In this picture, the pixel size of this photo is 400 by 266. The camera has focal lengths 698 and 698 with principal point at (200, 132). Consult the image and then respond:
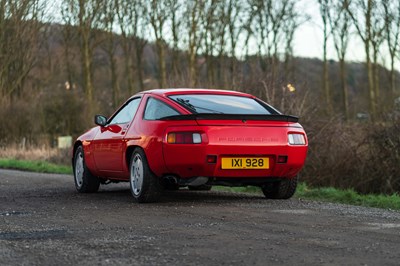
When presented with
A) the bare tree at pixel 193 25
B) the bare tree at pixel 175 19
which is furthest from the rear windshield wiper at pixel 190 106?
the bare tree at pixel 175 19

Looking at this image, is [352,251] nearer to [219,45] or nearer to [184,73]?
[184,73]

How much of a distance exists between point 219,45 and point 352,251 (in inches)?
1315

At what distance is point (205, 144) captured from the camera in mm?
7930

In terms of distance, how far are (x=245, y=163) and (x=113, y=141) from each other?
211cm

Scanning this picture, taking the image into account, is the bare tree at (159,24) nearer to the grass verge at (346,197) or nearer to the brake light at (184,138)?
the grass verge at (346,197)

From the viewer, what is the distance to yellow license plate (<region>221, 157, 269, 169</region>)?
8.08 metres

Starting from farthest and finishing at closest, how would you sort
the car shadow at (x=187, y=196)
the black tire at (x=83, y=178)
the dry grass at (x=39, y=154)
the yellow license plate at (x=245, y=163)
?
1. the dry grass at (x=39, y=154)
2. the black tire at (x=83, y=178)
3. the car shadow at (x=187, y=196)
4. the yellow license plate at (x=245, y=163)

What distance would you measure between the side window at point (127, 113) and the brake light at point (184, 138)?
133cm

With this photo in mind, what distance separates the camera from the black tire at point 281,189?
910 centimetres

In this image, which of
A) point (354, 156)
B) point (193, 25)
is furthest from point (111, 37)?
point (354, 156)

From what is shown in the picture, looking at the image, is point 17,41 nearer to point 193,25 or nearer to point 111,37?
point 111,37

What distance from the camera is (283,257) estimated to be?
4887 millimetres

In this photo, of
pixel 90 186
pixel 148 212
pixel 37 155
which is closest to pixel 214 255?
pixel 148 212

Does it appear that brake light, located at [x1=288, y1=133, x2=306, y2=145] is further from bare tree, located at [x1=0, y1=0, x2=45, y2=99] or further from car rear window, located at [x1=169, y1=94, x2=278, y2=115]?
bare tree, located at [x1=0, y1=0, x2=45, y2=99]
